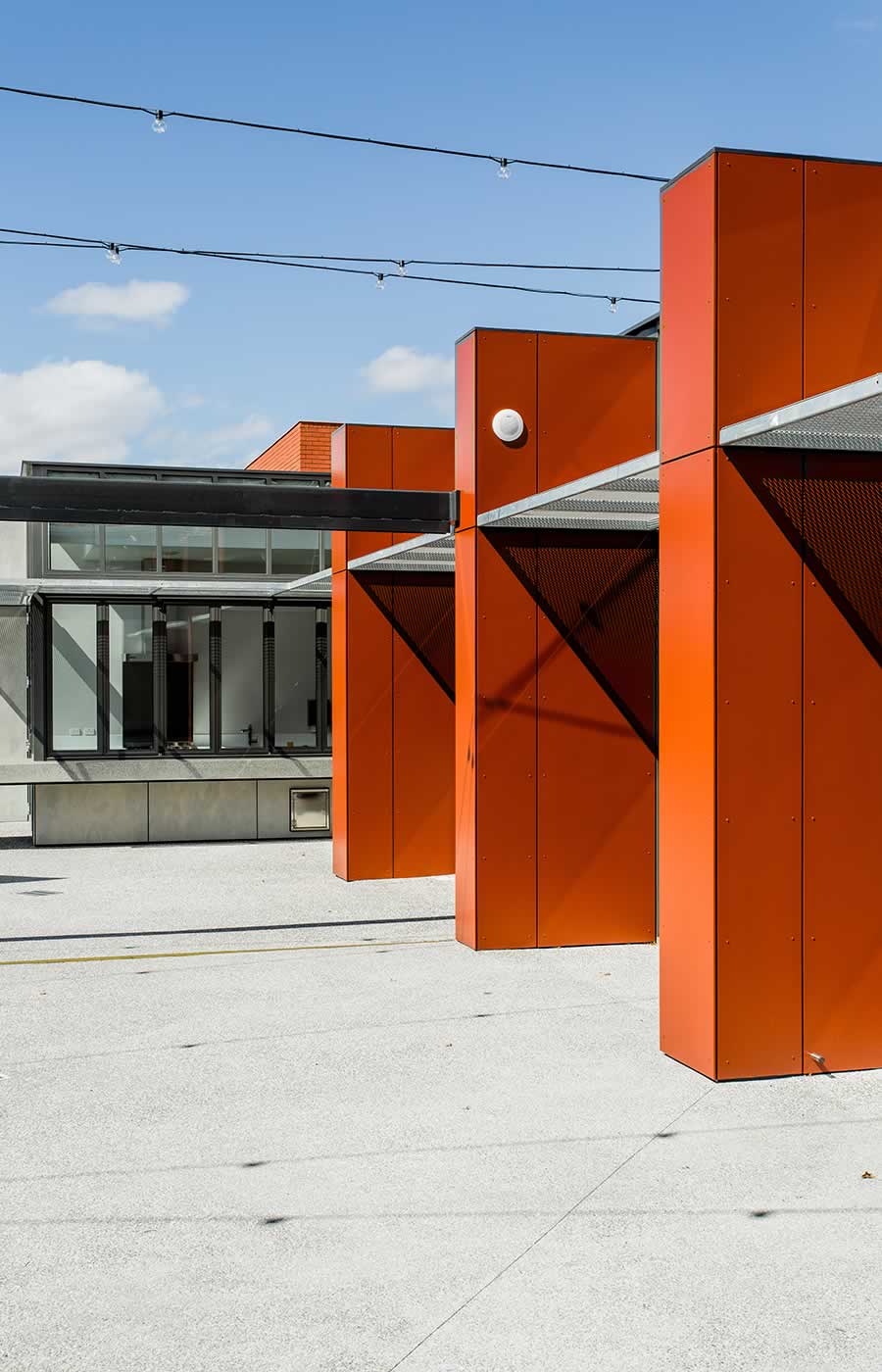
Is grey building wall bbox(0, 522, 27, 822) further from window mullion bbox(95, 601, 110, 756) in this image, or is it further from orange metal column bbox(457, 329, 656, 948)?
orange metal column bbox(457, 329, 656, 948)

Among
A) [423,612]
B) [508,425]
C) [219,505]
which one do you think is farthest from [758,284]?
[423,612]

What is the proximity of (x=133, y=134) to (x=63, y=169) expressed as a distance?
0.61 m

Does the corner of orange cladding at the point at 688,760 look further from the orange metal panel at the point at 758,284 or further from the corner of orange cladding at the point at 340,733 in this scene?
the corner of orange cladding at the point at 340,733

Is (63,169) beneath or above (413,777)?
above

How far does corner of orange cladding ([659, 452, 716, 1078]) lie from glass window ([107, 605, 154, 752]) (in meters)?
10.8

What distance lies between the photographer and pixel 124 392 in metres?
76.4

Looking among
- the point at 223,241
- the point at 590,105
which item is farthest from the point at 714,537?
the point at 223,241

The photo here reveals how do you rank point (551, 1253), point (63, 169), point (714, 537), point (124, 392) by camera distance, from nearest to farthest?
point (551, 1253), point (714, 537), point (63, 169), point (124, 392)

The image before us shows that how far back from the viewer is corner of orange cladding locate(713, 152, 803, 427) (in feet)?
22.3

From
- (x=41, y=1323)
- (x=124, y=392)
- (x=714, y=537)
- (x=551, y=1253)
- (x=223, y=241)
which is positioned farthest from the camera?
(x=124, y=392)

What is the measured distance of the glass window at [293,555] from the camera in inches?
719

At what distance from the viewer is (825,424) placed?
6520 millimetres

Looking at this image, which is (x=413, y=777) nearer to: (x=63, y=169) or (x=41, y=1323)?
(x=63, y=169)

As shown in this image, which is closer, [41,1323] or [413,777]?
[41,1323]
